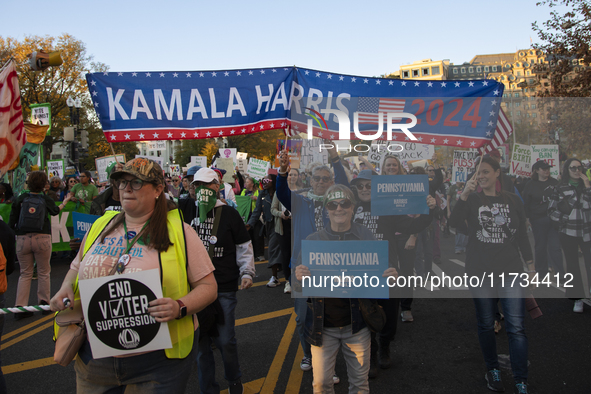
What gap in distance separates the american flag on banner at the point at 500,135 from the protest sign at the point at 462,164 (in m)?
0.11

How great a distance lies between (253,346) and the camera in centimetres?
462

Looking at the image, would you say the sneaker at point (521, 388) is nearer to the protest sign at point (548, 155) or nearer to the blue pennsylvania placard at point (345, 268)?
A: the blue pennsylvania placard at point (345, 268)

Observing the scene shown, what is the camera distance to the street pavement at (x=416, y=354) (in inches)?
144

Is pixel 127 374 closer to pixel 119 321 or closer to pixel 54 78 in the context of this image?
pixel 119 321

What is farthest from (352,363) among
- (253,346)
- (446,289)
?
(253,346)

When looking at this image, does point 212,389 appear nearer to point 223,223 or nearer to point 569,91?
point 223,223

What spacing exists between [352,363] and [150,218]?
171 cm

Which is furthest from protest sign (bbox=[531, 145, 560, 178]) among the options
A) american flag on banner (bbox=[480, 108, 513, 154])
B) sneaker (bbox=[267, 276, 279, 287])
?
sneaker (bbox=[267, 276, 279, 287])

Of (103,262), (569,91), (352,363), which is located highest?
(569,91)

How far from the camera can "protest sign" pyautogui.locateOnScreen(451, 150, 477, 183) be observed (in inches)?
135

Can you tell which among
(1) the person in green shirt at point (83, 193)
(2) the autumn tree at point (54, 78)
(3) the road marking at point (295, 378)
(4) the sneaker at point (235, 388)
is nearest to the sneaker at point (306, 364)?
(3) the road marking at point (295, 378)

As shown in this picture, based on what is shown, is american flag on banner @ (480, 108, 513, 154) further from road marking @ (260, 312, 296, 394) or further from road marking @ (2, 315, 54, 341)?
road marking @ (2, 315, 54, 341)

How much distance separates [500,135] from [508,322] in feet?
5.08

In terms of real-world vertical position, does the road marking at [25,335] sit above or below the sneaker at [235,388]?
below
